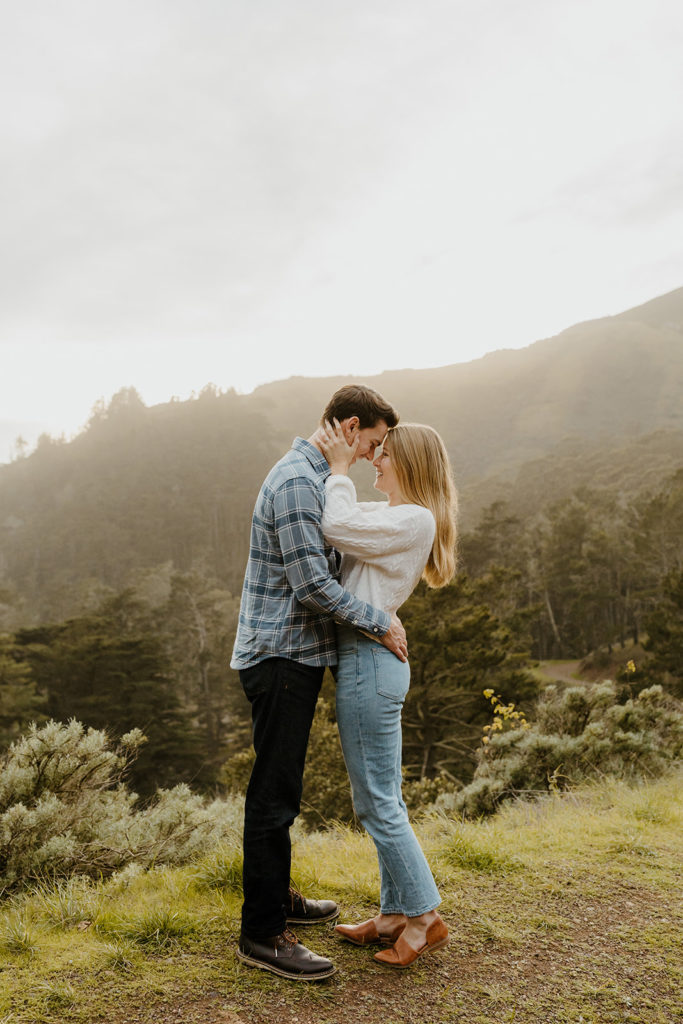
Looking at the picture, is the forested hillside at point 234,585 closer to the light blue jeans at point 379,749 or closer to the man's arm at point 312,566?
the light blue jeans at point 379,749

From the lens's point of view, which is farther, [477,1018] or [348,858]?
[348,858]

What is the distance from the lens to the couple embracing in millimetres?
2232

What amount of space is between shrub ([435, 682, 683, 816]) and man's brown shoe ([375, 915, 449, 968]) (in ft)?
8.18

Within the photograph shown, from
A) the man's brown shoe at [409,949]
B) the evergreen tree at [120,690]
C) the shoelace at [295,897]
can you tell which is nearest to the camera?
the man's brown shoe at [409,949]

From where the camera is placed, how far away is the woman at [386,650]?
2250 millimetres

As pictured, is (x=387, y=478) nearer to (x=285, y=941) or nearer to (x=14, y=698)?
(x=285, y=941)

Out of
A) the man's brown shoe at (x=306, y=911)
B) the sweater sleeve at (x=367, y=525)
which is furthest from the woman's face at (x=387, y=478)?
the man's brown shoe at (x=306, y=911)

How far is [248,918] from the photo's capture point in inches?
90.2

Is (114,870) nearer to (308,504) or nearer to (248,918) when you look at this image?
(248,918)

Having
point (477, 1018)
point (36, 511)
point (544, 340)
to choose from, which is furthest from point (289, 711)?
point (544, 340)

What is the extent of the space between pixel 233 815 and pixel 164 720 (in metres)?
21.1

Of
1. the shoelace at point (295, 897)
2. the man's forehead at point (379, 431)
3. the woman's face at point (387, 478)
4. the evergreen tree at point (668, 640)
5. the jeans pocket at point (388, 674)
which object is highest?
the man's forehead at point (379, 431)

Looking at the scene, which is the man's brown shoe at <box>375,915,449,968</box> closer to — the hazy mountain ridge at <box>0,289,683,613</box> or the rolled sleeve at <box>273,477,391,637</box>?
the rolled sleeve at <box>273,477,391,637</box>

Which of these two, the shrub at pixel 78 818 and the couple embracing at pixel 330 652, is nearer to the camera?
the couple embracing at pixel 330 652
